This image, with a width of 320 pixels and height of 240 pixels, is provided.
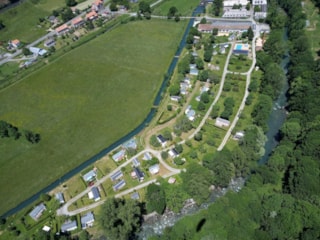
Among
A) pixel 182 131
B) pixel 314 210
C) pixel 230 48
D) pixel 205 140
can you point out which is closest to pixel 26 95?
pixel 182 131

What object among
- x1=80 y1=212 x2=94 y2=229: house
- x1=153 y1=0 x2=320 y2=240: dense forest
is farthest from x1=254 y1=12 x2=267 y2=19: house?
x1=80 y1=212 x2=94 y2=229: house

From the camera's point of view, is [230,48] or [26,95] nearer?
[26,95]

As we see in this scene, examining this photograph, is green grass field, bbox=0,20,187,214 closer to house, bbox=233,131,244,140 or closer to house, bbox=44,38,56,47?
house, bbox=44,38,56,47

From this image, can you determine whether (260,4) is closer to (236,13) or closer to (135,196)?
(236,13)

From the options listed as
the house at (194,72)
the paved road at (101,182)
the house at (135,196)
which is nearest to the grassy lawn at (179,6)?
the house at (194,72)

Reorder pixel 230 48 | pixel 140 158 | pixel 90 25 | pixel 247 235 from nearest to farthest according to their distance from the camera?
1. pixel 247 235
2. pixel 140 158
3. pixel 230 48
4. pixel 90 25

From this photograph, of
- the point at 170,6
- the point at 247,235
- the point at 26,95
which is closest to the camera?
the point at 247,235

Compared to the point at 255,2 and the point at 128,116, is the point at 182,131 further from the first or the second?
the point at 255,2
